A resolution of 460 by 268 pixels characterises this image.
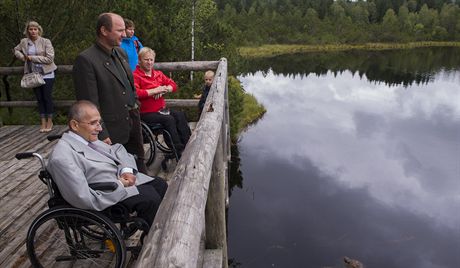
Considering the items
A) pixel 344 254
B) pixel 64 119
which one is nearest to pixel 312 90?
pixel 344 254

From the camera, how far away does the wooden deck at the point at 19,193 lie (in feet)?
11.4

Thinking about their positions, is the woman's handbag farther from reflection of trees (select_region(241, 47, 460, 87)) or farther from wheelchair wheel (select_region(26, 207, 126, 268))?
reflection of trees (select_region(241, 47, 460, 87))

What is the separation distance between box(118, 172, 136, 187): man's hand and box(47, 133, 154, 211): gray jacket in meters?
0.05

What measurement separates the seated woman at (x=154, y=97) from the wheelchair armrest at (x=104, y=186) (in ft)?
7.00

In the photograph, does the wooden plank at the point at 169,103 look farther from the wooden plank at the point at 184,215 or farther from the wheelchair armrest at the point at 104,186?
the wooden plank at the point at 184,215

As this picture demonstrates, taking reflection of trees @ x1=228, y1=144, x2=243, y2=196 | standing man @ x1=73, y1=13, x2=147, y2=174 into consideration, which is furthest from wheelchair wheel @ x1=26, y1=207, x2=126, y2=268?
reflection of trees @ x1=228, y1=144, x2=243, y2=196

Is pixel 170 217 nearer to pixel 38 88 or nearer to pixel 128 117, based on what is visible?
pixel 128 117

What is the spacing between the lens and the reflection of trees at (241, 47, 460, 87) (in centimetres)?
4172

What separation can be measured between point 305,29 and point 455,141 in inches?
2059

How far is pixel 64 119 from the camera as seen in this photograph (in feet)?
32.4

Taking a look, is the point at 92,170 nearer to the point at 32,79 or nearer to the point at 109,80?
the point at 109,80

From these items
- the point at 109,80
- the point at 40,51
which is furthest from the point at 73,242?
the point at 40,51

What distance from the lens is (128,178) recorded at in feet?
10.2

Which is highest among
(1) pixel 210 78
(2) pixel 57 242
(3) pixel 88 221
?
(1) pixel 210 78
